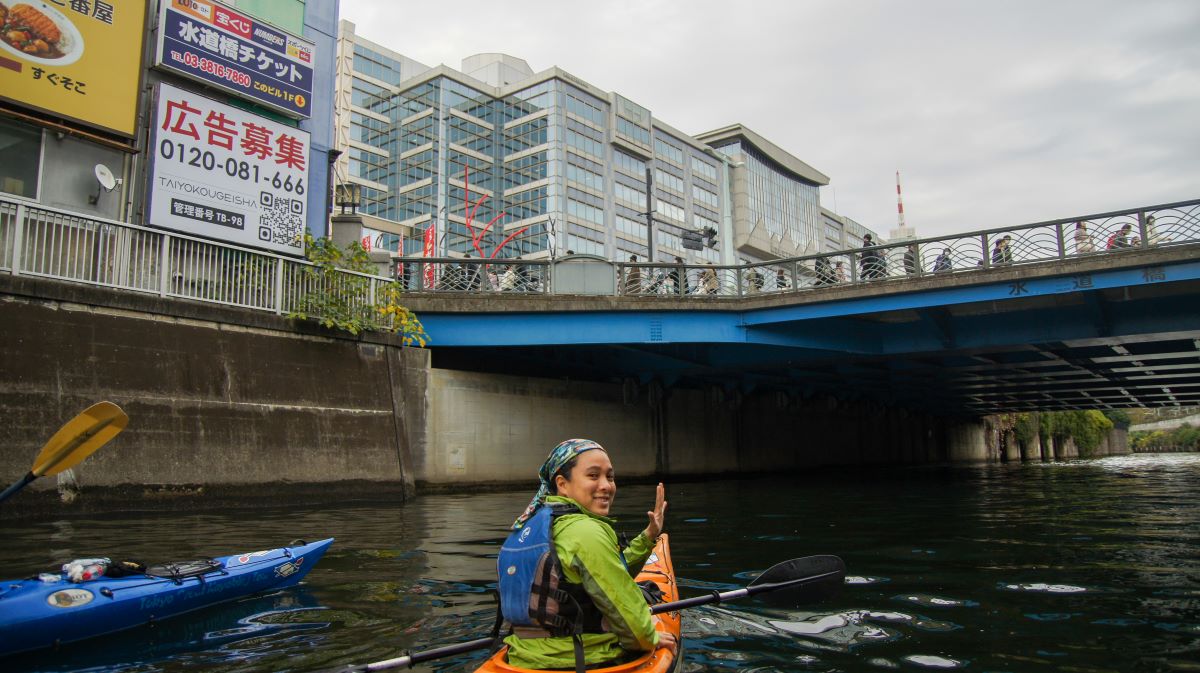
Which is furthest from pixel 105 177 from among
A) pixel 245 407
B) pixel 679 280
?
pixel 679 280

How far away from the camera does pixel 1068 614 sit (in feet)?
18.9

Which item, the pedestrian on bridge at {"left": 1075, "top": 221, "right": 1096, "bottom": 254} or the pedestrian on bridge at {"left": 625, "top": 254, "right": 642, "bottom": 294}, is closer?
the pedestrian on bridge at {"left": 1075, "top": 221, "right": 1096, "bottom": 254}

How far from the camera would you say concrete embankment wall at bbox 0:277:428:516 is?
12.4 meters

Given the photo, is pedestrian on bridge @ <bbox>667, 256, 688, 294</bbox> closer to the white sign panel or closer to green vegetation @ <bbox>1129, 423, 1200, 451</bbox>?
the white sign panel

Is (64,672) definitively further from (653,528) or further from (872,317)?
(872,317)

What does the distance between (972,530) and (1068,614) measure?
575cm

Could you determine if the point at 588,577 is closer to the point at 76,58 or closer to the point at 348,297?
the point at 348,297

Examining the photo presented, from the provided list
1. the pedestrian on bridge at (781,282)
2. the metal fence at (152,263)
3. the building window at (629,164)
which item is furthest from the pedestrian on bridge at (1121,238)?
the building window at (629,164)

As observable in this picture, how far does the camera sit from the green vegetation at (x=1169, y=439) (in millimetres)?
111531

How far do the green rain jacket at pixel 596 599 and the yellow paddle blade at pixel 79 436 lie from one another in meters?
3.97

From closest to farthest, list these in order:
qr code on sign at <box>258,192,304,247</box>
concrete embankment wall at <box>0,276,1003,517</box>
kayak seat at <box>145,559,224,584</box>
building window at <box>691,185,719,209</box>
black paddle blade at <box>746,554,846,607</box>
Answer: black paddle blade at <box>746,554,846,607</box>, kayak seat at <box>145,559,224,584</box>, concrete embankment wall at <box>0,276,1003,517</box>, qr code on sign at <box>258,192,304,247</box>, building window at <box>691,185,719,209</box>

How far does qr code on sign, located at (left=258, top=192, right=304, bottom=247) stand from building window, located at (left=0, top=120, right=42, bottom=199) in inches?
170

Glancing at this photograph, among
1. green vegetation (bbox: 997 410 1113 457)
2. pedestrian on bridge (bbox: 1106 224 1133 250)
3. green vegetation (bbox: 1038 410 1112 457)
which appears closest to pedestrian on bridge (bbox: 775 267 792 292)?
pedestrian on bridge (bbox: 1106 224 1133 250)

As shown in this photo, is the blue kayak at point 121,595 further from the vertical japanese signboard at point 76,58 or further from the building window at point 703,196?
the building window at point 703,196
